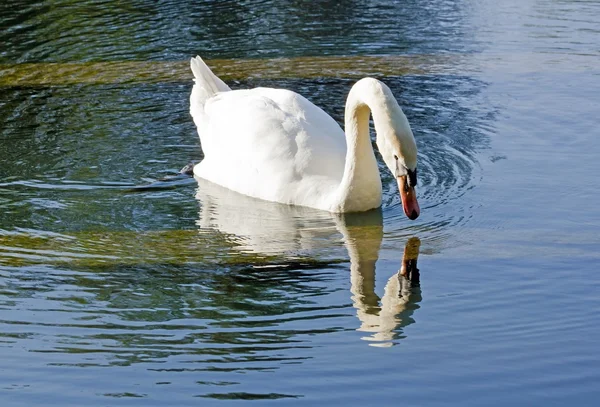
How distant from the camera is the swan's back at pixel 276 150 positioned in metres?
8.53

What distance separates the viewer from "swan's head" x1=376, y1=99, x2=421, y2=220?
24.4 ft

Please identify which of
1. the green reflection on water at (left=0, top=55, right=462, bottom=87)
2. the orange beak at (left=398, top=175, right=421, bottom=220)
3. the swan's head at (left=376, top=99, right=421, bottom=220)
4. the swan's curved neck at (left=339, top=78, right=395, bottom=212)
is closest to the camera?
the swan's head at (left=376, top=99, right=421, bottom=220)

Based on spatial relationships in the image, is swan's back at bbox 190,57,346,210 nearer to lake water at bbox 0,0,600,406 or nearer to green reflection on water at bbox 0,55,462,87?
lake water at bbox 0,0,600,406

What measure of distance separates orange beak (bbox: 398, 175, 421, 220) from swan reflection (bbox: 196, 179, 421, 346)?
0.20m

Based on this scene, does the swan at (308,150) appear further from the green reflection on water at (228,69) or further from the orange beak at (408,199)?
the green reflection on water at (228,69)

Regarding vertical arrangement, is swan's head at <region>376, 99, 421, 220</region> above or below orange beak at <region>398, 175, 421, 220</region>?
above

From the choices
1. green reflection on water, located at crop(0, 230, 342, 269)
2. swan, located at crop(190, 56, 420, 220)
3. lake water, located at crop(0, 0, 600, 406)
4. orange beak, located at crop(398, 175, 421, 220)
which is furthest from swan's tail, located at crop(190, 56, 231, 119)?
orange beak, located at crop(398, 175, 421, 220)

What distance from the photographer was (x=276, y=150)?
28.4 feet

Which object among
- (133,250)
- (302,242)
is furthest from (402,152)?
(133,250)

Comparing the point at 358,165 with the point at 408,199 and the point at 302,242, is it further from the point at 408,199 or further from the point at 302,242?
the point at 302,242

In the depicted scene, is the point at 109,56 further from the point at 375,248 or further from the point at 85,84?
the point at 375,248

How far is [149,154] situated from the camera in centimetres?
980

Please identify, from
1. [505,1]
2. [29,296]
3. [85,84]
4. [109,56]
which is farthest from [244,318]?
[505,1]

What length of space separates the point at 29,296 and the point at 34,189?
240 cm
